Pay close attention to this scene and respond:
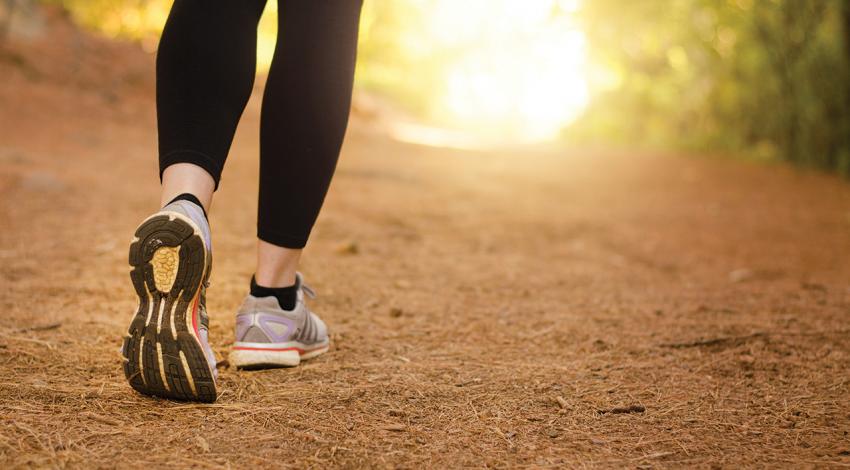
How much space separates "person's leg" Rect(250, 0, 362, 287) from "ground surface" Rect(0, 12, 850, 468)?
0.28 metres

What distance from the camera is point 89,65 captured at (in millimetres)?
5570

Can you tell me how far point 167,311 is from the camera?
1.09 metres

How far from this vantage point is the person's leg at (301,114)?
4.09 feet

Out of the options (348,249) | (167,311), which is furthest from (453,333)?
(348,249)

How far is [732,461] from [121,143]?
4076 mm

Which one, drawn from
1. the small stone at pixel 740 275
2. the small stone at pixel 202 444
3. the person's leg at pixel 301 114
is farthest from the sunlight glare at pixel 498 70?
the small stone at pixel 202 444

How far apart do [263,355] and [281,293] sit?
0.12 metres

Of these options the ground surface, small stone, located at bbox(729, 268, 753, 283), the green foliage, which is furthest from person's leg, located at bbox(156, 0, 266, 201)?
the green foliage

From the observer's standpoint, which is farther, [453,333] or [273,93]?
[453,333]

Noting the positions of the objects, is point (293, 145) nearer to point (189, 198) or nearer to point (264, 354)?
point (189, 198)

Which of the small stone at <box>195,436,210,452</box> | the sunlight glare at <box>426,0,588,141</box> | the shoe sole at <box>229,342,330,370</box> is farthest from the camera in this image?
the sunlight glare at <box>426,0,588,141</box>

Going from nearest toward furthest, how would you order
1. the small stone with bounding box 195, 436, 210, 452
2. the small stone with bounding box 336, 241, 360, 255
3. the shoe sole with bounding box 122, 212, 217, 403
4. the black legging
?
1. the small stone with bounding box 195, 436, 210, 452
2. the shoe sole with bounding box 122, 212, 217, 403
3. the black legging
4. the small stone with bounding box 336, 241, 360, 255

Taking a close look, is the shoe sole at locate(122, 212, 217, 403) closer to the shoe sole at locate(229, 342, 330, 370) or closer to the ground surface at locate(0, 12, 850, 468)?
the ground surface at locate(0, 12, 850, 468)

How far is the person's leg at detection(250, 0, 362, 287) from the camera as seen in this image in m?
1.25
